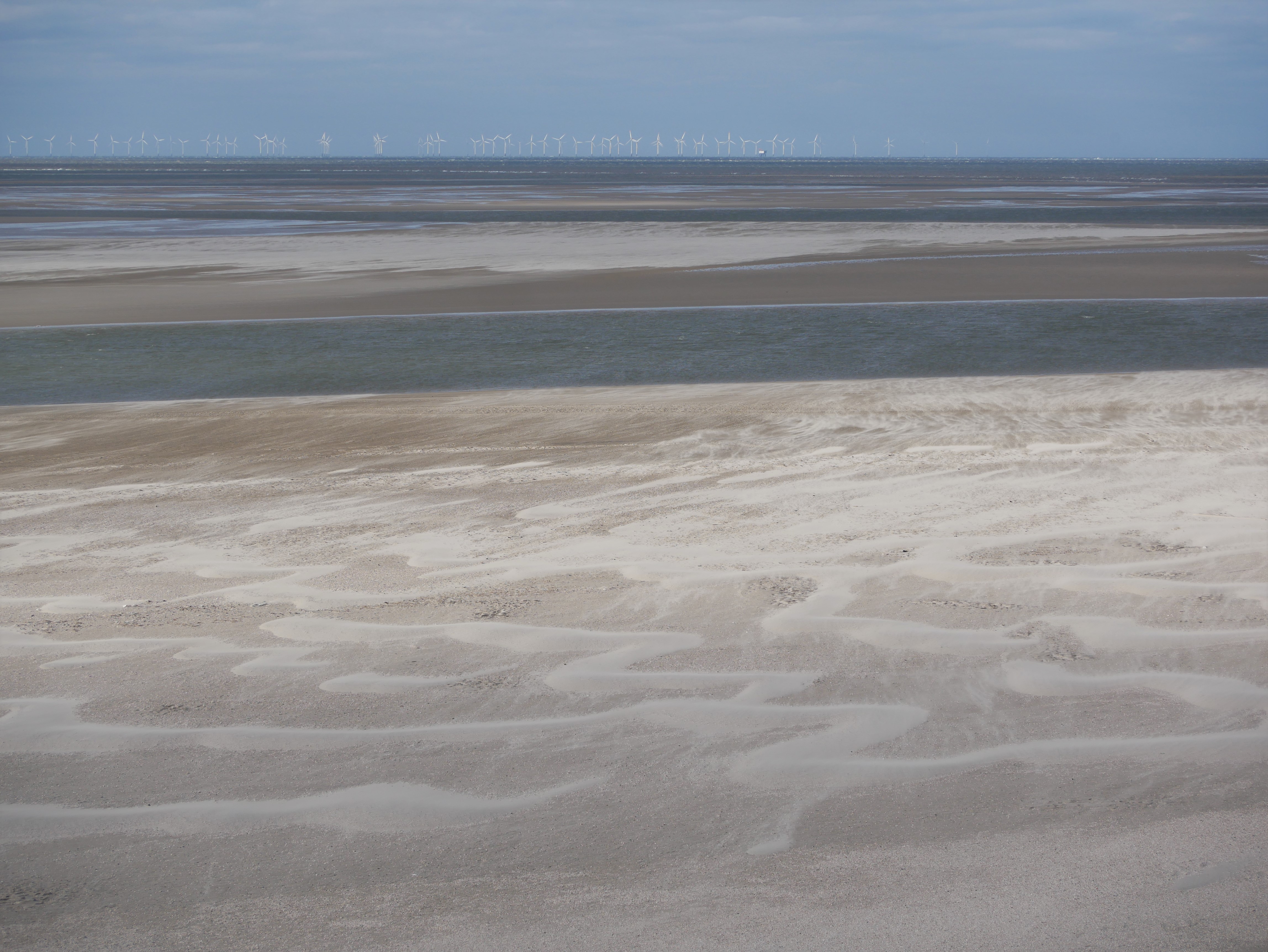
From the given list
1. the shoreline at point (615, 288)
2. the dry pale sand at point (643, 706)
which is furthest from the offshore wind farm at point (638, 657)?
the shoreline at point (615, 288)

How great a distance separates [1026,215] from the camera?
37594 mm

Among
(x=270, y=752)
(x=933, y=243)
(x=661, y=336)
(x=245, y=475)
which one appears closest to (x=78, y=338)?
(x=661, y=336)

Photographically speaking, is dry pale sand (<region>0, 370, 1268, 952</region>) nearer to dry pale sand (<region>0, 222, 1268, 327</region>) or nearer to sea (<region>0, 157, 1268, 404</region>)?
sea (<region>0, 157, 1268, 404</region>)

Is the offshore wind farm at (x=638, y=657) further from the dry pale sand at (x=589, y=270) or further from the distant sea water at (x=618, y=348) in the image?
the dry pale sand at (x=589, y=270)

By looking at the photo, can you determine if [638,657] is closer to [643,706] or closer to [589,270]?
[643,706]

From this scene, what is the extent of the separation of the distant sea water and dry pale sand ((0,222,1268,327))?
112 centimetres

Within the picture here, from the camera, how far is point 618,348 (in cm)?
1257

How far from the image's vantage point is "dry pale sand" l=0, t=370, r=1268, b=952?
2.78 m

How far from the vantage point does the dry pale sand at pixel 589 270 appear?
16.6m

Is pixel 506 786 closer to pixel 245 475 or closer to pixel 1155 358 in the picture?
pixel 245 475

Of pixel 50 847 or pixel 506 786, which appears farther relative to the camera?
pixel 506 786

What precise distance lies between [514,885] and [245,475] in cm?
480

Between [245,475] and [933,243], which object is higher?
[933,243]

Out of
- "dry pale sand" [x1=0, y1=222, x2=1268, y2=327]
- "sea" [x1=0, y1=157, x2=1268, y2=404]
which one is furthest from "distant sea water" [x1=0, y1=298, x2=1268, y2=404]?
"dry pale sand" [x1=0, y1=222, x2=1268, y2=327]
